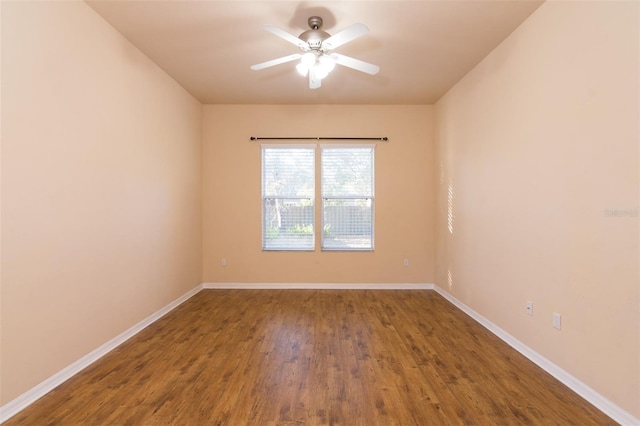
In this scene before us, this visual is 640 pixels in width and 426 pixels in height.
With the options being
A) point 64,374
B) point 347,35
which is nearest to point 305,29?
point 347,35

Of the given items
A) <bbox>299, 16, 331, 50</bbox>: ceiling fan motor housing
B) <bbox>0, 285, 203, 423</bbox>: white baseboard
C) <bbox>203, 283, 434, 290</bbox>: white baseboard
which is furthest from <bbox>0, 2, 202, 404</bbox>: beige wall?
<bbox>299, 16, 331, 50</bbox>: ceiling fan motor housing

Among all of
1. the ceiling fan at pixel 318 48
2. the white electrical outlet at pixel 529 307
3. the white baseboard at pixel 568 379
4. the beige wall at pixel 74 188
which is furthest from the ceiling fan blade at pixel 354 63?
the white baseboard at pixel 568 379

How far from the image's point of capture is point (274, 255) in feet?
15.5

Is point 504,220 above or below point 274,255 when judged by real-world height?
above

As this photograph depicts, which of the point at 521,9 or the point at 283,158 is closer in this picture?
the point at 521,9

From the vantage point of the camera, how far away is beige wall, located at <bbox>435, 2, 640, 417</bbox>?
5.79 ft

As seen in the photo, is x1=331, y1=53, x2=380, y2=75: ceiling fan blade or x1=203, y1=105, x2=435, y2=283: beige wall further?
x1=203, y1=105, x2=435, y2=283: beige wall

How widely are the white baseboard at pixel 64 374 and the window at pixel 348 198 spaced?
8.72 ft

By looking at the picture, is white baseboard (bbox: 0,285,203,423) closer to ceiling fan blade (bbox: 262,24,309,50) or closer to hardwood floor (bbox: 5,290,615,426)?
hardwood floor (bbox: 5,290,615,426)

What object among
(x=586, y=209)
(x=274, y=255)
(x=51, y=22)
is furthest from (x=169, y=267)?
(x=586, y=209)

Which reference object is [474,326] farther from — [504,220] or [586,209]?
[586,209]

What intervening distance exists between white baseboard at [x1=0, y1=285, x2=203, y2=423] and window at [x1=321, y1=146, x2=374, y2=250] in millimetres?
2658

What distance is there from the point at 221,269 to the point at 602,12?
A: 4.87m

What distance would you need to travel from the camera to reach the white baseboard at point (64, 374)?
1.80 metres
